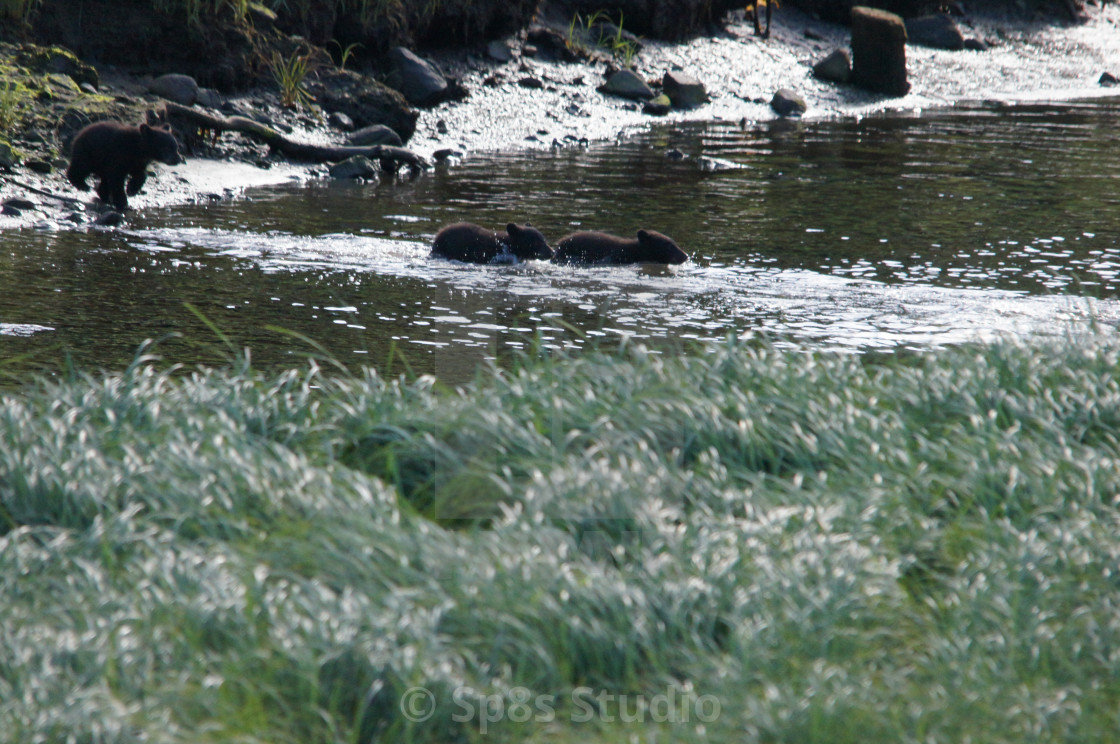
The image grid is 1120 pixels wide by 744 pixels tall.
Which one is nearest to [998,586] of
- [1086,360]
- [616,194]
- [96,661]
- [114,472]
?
[1086,360]

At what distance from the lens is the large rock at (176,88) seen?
12414mm

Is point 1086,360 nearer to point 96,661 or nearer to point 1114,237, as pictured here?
point 96,661

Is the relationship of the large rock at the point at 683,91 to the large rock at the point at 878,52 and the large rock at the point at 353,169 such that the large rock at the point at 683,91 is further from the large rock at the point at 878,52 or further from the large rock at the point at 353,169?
the large rock at the point at 353,169

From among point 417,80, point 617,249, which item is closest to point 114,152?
point 617,249

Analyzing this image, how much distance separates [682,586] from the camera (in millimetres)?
2777

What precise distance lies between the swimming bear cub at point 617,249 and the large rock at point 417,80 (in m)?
7.50

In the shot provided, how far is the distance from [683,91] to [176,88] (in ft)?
27.8

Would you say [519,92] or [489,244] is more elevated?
[519,92]

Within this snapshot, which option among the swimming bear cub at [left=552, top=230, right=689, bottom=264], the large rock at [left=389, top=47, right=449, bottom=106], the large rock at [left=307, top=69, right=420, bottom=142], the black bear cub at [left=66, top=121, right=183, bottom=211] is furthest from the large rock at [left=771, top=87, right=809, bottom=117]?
the black bear cub at [left=66, top=121, right=183, bottom=211]

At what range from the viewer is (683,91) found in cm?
1808

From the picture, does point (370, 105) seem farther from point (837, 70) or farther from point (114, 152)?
point (837, 70)

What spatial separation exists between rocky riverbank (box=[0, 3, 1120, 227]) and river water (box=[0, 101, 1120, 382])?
102 centimetres

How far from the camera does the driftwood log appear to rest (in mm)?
11805

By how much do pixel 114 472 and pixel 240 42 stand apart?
1131cm
